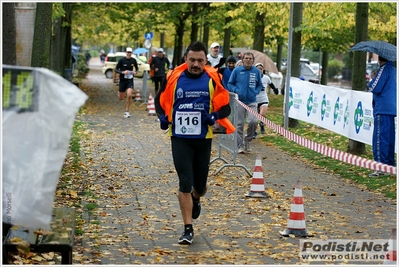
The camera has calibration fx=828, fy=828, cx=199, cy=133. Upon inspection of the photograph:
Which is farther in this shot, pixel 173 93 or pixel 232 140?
pixel 232 140

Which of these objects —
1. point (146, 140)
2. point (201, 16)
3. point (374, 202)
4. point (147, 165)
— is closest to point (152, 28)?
point (201, 16)

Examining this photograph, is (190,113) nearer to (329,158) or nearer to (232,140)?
(232,140)

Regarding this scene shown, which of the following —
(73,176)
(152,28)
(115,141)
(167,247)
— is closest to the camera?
(167,247)

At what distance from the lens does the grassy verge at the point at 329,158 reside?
41.2ft

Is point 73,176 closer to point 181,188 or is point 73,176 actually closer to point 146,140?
point 181,188

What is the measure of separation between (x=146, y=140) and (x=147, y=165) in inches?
169

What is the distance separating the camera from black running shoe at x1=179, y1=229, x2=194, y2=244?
8.26 m

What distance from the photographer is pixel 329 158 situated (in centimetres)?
1595

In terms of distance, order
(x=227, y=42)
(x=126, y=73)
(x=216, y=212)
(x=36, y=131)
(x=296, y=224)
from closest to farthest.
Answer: (x=36, y=131) < (x=296, y=224) < (x=216, y=212) < (x=126, y=73) < (x=227, y=42)

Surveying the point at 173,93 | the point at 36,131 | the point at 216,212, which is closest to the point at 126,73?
the point at 216,212

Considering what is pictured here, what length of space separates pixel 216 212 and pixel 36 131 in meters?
4.57

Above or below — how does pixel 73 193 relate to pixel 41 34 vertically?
below

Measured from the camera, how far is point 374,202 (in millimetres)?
11141

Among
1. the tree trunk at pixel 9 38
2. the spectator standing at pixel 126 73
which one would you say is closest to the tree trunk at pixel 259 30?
the spectator standing at pixel 126 73
